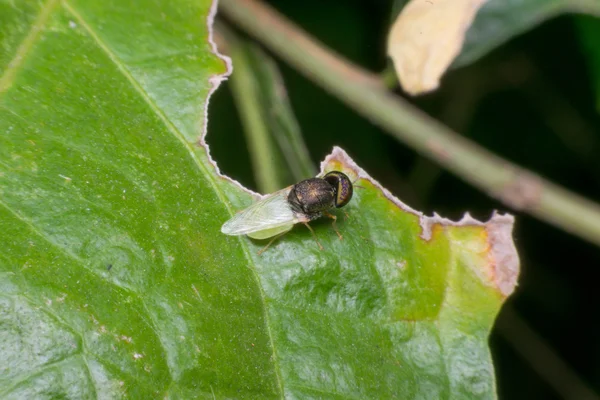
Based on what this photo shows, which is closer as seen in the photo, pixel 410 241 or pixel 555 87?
pixel 410 241

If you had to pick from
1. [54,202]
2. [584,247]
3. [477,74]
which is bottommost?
[584,247]

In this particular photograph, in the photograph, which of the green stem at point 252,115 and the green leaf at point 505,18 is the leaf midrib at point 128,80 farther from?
the green leaf at point 505,18

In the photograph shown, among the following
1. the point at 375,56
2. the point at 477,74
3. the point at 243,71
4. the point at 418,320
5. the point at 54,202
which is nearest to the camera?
the point at 54,202

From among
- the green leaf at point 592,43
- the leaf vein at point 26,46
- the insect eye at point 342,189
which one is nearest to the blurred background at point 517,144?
the green leaf at point 592,43

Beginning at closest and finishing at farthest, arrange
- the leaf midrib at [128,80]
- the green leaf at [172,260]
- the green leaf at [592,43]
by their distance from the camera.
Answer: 1. the green leaf at [172,260]
2. the leaf midrib at [128,80]
3. the green leaf at [592,43]

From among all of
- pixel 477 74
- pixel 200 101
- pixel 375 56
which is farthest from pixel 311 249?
pixel 477 74

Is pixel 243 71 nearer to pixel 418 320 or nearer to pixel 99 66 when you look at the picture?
pixel 99 66
